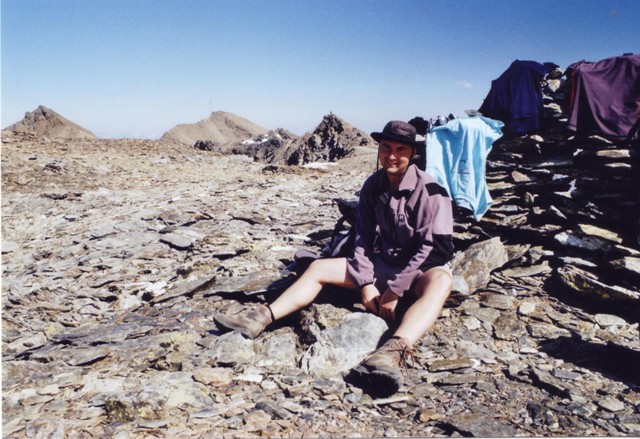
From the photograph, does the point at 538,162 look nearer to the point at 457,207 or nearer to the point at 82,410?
the point at 457,207

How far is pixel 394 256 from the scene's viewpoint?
4266 mm

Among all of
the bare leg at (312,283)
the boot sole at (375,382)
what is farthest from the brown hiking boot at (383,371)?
the bare leg at (312,283)

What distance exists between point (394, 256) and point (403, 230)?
309 millimetres

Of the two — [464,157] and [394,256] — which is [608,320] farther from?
[464,157]

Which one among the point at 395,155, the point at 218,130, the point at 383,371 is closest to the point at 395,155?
the point at 395,155

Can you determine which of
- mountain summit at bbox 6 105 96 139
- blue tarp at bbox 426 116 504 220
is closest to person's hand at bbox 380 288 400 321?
blue tarp at bbox 426 116 504 220

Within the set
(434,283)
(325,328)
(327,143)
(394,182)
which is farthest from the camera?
(327,143)

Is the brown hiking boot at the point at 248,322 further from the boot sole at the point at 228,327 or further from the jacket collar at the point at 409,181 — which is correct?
the jacket collar at the point at 409,181

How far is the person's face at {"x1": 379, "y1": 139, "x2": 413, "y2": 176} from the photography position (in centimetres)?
407

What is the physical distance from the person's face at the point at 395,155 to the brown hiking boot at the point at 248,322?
195cm

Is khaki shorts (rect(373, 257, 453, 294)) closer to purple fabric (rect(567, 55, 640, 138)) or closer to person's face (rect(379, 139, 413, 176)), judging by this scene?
person's face (rect(379, 139, 413, 176))

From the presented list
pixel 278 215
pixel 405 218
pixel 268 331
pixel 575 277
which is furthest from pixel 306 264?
pixel 278 215

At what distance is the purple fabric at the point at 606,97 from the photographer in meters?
5.11

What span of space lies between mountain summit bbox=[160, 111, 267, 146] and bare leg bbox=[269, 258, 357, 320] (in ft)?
91.4
